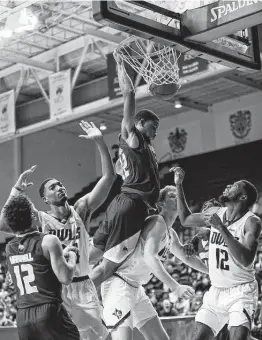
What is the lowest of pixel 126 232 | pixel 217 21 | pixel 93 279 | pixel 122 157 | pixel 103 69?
pixel 93 279

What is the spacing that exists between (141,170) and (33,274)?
1679mm

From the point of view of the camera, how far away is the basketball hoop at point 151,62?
246 inches

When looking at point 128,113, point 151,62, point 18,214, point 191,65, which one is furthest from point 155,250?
point 191,65

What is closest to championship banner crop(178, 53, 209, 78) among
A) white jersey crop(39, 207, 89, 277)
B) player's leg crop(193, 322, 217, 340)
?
white jersey crop(39, 207, 89, 277)

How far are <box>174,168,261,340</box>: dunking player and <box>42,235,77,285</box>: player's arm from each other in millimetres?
1527

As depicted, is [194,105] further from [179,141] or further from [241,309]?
[241,309]

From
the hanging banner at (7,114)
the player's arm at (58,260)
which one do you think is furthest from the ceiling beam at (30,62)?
the player's arm at (58,260)

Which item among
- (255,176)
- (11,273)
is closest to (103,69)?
(255,176)

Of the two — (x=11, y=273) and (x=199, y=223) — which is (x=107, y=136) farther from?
(x=11, y=273)

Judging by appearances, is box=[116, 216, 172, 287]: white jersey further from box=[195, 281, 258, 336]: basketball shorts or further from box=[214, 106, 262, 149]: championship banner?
box=[214, 106, 262, 149]: championship banner

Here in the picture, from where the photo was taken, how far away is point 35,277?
14.5 feet

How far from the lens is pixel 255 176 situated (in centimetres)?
1936

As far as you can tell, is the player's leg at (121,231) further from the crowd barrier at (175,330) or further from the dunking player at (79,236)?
the crowd barrier at (175,330)

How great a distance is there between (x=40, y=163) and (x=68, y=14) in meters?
8.25
